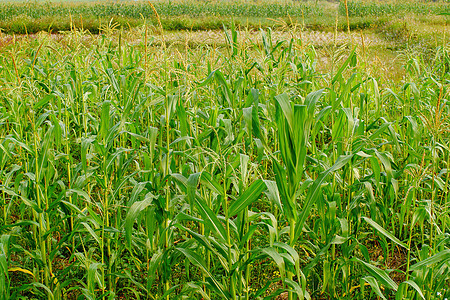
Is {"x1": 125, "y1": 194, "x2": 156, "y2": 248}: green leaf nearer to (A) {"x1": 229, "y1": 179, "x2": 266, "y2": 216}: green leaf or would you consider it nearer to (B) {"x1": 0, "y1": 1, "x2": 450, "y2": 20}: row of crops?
(A) {"x1": 229, "y1": 179, "x2": 266, "y2": 216}: green leaf

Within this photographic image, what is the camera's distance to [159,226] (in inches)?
82.0

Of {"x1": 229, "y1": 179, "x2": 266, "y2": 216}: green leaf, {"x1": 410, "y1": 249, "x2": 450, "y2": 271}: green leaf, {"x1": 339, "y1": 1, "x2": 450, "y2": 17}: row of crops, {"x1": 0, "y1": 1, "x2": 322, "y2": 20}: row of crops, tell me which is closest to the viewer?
{"x1": 229, "y1": 179, "x2": 266, "y2": 216}: green leaf

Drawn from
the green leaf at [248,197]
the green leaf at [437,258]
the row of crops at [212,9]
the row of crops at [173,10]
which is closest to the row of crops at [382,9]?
the row of crops at [212,9]

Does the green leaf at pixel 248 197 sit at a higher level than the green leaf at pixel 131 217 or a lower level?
higher

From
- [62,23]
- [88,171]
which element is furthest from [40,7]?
[88,171]

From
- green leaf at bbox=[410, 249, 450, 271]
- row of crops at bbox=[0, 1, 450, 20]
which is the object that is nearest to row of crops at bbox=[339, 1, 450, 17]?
row of crops at bbox=[0, 1, 450, 20]

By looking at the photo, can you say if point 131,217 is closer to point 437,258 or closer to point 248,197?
point 248,197

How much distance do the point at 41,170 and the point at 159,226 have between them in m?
Result: 0.71

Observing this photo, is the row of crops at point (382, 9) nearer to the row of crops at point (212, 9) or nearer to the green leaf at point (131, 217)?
the row of crops at point (212, 9)

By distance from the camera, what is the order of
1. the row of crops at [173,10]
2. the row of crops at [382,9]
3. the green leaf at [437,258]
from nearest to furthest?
the green leaf at [437,258] < the row of crops at [173,10] < the row of crops at [382,9]

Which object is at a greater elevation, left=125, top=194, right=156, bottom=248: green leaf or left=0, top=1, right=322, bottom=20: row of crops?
left=0, top=1, right=322, bottom=20: row of crops

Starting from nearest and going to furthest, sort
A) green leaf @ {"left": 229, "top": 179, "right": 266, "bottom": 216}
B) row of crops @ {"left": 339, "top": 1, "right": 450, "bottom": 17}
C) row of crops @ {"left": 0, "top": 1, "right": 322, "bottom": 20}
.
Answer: green leaf @ {"left": 229, "top": 179, "right": 266, "bottom": 216}
row of crops @ {"left": 0, "top": 1, "right": 322, "bottom": 20}
row of crops @ {"left": 339, "top": 1, "right": 450, "bottom": 17}

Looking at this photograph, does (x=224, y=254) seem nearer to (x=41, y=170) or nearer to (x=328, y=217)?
(x=328, y=217)

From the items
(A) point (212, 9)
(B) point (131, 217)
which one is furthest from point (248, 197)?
(A) point (212, 9)
